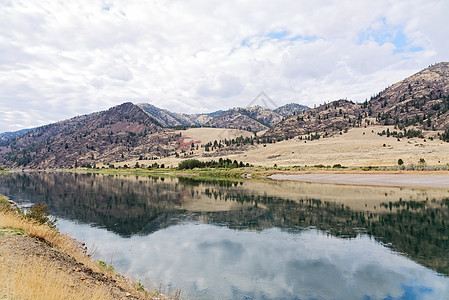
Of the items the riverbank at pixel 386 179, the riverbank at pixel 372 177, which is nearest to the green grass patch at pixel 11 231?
the riverbank at pixel 386 179

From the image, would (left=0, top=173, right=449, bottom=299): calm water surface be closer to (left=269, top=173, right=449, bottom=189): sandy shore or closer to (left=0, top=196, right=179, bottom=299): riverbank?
(left=0, top=196, right=179, bottom=299): riverbank

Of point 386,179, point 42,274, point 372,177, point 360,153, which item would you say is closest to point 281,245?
point 42,274

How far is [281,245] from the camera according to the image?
23.2m

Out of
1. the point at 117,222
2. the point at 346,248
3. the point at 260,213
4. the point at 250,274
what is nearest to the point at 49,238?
the point at 250,274

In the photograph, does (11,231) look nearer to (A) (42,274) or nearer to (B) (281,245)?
(A) (42,274)

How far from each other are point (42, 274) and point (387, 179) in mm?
71867

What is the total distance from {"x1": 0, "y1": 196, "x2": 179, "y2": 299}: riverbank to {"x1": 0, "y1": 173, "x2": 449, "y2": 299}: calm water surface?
4214 millimetres

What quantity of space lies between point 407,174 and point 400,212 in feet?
140

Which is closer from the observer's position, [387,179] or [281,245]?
[281,245]

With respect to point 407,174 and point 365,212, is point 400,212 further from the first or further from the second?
point 407,174

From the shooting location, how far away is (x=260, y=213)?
1441 inches

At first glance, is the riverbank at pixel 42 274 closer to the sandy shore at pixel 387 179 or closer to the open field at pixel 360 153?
the sandy shore at pixel 387 179

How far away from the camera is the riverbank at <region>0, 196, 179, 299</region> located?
303 inches

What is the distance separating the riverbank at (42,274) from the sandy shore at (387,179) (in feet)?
201
